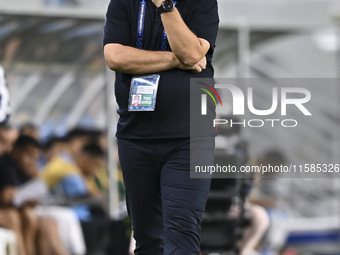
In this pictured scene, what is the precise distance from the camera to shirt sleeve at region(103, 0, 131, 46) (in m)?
2.13

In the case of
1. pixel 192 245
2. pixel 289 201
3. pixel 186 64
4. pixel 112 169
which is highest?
pixel 186 64

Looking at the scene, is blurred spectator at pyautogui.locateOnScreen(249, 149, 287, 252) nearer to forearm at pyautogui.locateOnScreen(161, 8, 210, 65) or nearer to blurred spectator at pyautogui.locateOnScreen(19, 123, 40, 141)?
blurred spectator at pyautogui.locateOnScreen(19, 123, 40, 141)

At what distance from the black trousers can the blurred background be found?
227 centimetres

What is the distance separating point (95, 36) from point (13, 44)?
789 millimetres

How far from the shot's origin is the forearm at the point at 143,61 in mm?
2041

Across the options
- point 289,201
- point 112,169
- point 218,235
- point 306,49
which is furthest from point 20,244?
point 306,49

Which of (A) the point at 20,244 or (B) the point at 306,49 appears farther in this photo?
(B) the point at 306,49

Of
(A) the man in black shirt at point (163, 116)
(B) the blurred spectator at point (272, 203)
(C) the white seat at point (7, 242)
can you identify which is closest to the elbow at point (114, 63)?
(A) the man in black shirt at point (163, 116)

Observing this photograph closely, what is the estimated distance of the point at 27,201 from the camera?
493cm

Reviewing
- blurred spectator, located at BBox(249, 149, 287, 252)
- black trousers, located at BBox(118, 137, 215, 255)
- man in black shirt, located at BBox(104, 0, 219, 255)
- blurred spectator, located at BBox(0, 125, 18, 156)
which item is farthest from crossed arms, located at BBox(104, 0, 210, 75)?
blurred spectator, located at BBox(249, 149, 287, 252)

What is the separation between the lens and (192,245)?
2004mm

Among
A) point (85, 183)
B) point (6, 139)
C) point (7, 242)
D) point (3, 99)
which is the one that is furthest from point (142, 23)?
point (85, 183)

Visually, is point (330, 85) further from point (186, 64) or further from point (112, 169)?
point (186, 64)

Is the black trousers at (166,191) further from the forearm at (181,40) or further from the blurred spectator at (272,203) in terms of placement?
the blurred spectator at (272,203)
